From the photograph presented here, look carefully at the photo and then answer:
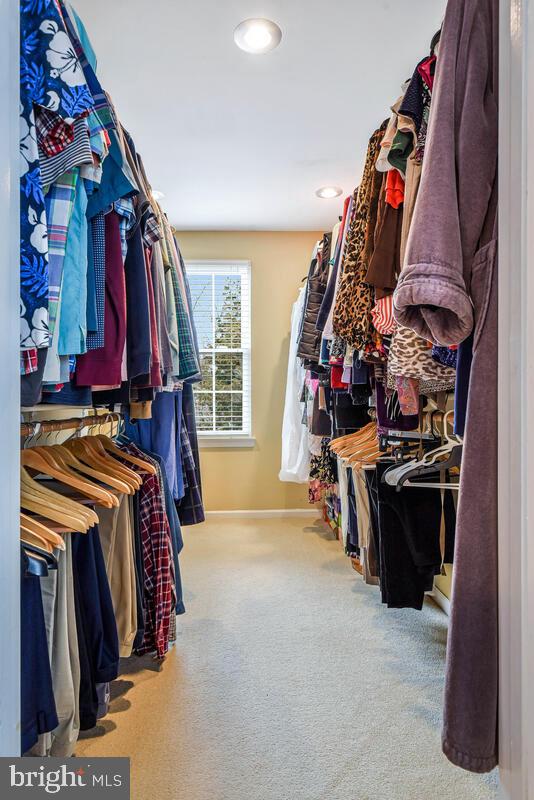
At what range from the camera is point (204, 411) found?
4.59m

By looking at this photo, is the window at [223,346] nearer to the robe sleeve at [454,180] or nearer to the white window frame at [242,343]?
the white window frame at [242,343]

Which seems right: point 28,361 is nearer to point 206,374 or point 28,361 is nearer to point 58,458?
point 58,458

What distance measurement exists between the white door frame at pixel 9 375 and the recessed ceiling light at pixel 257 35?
1629 millimetres

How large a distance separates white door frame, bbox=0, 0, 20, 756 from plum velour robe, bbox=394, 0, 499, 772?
55cm

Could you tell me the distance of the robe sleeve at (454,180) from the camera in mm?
787

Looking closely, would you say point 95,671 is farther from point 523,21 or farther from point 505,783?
point 523,21

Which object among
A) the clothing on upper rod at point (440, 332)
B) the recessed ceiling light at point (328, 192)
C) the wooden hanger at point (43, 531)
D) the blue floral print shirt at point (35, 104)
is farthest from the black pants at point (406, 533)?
the recessed ceiling light at point (328, 192)

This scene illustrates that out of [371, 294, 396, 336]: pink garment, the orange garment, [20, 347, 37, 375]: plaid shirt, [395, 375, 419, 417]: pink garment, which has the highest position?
the orange garment

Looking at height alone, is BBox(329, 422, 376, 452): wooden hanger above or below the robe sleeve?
below

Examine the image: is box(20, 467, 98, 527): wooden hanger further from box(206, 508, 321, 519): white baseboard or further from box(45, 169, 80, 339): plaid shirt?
box(206, 508, 321, 519): white baseboard

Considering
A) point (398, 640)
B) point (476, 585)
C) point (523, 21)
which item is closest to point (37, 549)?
point (476, 585)

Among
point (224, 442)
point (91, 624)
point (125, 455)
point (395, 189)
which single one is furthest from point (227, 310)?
point (91, 624)

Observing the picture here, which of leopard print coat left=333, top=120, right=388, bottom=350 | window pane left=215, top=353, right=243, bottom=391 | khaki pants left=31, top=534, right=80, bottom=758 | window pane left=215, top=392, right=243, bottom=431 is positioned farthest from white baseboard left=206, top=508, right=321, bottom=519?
khaki pants left=31, top=534, right=80, bottom=758

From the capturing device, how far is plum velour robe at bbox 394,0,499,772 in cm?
74
